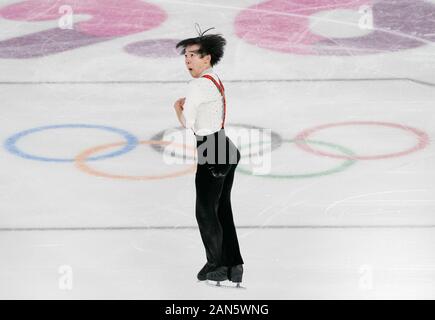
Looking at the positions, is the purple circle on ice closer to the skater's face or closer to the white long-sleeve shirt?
the skater's face

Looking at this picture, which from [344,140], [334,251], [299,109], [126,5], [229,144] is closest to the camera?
[229,144]

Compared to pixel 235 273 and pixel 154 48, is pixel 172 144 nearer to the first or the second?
pixel 154 48

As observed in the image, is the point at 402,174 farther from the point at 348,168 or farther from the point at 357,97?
the point at 357,97

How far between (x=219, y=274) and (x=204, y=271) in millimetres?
133

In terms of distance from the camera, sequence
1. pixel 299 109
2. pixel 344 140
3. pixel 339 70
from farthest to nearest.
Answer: pixel 339 70
pixel 299 109
pixel 344 140

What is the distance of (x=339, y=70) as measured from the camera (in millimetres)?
12945

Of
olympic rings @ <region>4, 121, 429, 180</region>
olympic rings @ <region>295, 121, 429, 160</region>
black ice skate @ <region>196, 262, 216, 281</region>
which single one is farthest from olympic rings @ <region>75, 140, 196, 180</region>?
black ice skate @ <region>196, 262, 216, 281</region>

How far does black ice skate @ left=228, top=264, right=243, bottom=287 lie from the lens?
780cm

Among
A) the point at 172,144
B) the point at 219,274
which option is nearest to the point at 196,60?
the point at 219,274

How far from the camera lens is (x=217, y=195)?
293 inches

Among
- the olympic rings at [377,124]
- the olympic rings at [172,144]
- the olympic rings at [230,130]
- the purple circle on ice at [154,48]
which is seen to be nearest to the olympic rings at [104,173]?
the olympic rings at [172,144]

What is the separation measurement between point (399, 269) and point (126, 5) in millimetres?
7678

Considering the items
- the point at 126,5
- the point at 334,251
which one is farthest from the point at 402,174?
the point at 126,5

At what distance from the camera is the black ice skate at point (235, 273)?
307 inches
